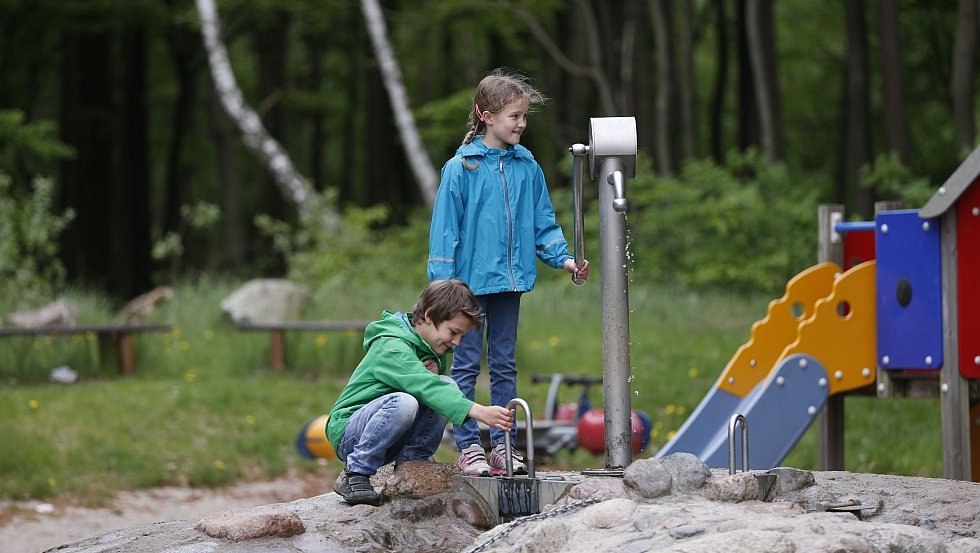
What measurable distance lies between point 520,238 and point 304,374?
6340mm

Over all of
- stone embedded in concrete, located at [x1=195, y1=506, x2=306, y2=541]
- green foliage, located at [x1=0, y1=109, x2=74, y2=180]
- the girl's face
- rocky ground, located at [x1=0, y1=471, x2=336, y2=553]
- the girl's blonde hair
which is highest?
green foliage, located at [x1=0, y1=109, x2=74, y2=180]

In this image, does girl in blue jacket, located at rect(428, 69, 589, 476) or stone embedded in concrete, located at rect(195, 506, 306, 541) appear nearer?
stone embedded in concrete, located at rect(195, 506, 306, 541)

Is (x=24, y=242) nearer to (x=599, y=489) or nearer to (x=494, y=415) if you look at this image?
(x=494, y=415)

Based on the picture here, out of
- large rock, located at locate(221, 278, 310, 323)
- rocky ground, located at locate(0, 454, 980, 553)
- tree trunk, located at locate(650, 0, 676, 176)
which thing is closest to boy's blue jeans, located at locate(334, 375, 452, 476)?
rocky ground, located at locate(0, 454, 980, 553)

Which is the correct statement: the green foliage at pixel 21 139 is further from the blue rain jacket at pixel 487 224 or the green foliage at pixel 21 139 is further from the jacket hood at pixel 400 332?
the jacket hood at pixel 400 332

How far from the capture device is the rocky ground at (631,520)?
11.9 ft

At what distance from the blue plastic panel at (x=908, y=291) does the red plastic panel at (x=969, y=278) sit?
0.34 feet

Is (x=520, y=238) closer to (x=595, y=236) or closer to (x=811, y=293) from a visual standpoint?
(x=811, y=293)

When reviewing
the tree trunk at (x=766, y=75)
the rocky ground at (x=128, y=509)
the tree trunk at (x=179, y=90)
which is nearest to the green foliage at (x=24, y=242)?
the rocky ground at (x=128, y=509)

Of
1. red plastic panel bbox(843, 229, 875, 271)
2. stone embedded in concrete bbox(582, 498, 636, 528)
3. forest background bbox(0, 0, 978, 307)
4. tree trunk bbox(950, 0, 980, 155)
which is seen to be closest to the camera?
stone embedded in concrete bbox(582, 498, 636, 528)

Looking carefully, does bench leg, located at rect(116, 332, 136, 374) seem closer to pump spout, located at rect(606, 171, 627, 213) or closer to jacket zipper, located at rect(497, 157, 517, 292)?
jacket zipper, located at rect(497, 157, 517, 292)

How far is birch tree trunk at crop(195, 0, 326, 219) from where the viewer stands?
54.1 ft

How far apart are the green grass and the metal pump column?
12.9 ft

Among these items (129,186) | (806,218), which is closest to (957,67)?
(806,218)
